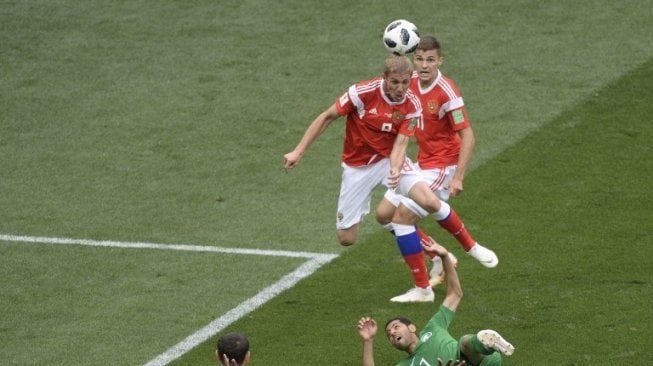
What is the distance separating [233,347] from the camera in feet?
27.7

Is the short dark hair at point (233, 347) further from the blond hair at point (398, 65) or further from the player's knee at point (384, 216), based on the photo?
the player's knee at point (384, 216)

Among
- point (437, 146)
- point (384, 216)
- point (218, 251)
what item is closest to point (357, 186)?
point (384, 216)

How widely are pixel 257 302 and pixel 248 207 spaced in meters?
2.37

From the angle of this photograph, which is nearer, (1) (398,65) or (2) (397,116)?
(1) (398,65)

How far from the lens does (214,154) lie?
54.0 feet

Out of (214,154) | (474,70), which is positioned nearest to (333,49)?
(474,70)

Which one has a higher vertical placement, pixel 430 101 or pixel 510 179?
pixel 430 101

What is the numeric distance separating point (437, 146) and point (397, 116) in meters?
0.66

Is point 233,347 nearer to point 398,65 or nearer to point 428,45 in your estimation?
point 398,65

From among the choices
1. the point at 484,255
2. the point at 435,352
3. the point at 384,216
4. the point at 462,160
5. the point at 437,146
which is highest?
the point at 462,160

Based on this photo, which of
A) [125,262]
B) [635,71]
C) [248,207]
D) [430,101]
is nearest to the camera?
[430,101]

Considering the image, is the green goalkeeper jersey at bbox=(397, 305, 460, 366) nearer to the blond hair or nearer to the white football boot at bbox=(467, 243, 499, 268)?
the white football boot at bbox=(467, 243, 499, 268)

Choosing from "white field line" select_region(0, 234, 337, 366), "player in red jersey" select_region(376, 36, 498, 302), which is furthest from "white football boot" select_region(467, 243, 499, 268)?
"white field line" select_region(0, 234, 337, 366)

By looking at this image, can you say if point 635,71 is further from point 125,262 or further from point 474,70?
point 125,262
